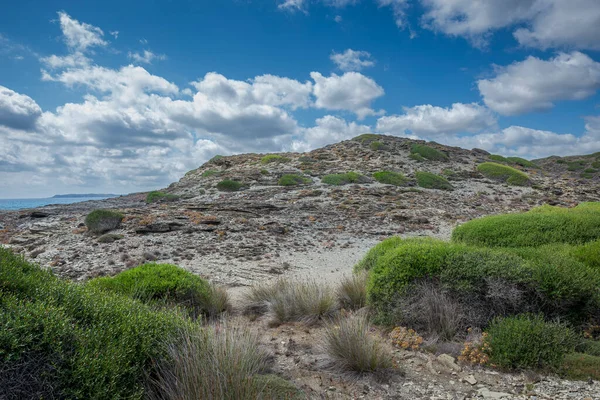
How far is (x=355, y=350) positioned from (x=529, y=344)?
7.36 ft

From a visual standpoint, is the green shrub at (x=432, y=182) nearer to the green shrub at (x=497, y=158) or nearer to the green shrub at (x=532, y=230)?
the green shrub at (x=497, y=158)

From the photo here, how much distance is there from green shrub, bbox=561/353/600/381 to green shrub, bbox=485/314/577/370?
0.07 m

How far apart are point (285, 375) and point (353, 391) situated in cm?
88

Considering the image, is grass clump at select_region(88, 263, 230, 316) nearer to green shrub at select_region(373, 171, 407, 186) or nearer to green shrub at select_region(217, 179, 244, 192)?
green shrub at select_region(217, 179, 244, 192)

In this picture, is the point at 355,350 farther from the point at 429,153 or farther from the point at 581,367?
the point at 429,153

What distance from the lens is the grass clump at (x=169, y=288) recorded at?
6652 millimetres

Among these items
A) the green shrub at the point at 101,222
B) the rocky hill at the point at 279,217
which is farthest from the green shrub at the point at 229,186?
the green shrub at the point at 101,222

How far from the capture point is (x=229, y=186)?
1062 inches

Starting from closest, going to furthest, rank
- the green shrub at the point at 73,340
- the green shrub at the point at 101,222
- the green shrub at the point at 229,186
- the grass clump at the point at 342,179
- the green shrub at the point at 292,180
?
the green shrub at the point at 73,340, the green shrub at the point at 101,222, the green shrub at the point at 229,186, the green shrub at the point at 292,180, the grass clump at the point at 342,179

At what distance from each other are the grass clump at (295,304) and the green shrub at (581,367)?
346 cm

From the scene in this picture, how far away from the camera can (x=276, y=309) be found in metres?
6.87

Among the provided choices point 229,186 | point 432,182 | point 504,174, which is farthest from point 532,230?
point 504,174

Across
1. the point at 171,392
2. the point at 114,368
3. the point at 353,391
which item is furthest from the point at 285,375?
the point at 114,368

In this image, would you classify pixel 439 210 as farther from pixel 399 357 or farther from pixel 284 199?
pixel 399 357
